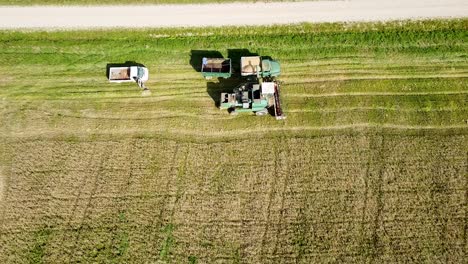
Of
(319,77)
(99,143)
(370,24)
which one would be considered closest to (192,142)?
(99,143)

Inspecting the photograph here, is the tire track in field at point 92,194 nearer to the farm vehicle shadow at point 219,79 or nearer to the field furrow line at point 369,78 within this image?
the farm vehicle shadow at point 219,79

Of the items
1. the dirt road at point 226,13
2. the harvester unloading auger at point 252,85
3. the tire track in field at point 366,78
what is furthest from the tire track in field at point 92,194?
the tire track in field at point 366,78

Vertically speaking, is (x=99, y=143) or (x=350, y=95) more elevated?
(x=350, y=95)

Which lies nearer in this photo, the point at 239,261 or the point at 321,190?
the point at 239,261

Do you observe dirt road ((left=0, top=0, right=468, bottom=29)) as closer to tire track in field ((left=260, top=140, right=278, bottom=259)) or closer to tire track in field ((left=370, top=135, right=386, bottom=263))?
tire track in field ((left=370, top=135, right=386, bottom=263))

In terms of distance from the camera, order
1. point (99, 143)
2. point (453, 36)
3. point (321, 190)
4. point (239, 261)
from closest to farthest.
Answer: point (239, 261), point (321, 190), point (99, 143), point (453, 36)

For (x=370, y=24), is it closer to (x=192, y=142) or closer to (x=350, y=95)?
(x=350, y=95)

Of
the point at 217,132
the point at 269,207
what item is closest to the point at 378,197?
the point at 269,207

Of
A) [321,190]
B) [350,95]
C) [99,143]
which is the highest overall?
[350,95]
